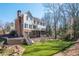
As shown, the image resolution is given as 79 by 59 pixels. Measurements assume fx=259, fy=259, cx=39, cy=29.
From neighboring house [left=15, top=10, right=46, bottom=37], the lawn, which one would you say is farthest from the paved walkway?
neighboring house [left=15, top=10, right=46, bottom=37]

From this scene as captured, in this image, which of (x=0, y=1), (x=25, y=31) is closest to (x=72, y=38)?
(x=25, y=31)

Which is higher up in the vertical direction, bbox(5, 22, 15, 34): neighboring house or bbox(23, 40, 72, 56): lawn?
bbox(5, 22, 15, 34): neighboring house

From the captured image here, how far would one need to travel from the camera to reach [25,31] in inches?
102

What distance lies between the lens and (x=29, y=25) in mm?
2555

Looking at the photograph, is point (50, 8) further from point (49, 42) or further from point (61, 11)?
point (49, 42)

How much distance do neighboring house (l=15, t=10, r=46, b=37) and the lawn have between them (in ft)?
0.36

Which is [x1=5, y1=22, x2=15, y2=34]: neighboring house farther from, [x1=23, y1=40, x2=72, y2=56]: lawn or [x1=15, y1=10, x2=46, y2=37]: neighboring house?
[x1=23, y1=40, x2=72, y2=56]: lawn

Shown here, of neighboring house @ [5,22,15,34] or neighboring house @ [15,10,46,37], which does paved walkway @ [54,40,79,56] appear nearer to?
neighboring house @ [15,10,46,37]

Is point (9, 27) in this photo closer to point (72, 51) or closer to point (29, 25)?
point (29, 25)

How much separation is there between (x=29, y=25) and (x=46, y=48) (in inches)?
11.1

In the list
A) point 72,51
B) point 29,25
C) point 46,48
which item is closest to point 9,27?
point 29,25

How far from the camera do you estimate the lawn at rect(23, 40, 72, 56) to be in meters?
2.53

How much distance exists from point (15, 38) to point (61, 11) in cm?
53

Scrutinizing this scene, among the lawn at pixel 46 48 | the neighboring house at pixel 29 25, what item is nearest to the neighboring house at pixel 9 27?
the neighboring house at pixel 29 25
